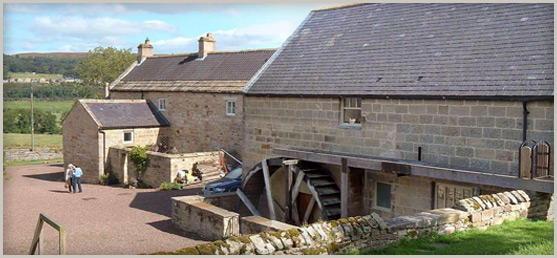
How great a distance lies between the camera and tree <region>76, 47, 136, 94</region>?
50812mm

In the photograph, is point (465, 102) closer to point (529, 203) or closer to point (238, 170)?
point (529, 203)

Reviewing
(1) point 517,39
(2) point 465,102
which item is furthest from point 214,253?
(1) point 517,39

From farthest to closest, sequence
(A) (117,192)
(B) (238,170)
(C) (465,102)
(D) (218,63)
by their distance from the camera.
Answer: (D) (218,63)
(A) (117,192)
(B) (238,170)
(C) (465,102)

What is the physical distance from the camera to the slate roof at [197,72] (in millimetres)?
28984

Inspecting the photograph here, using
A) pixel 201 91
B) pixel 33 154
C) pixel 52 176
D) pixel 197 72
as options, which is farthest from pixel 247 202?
pixel 33 154

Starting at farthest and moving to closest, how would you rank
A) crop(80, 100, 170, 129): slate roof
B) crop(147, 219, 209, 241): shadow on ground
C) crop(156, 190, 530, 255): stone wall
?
crop(80, 100, 170, 129): slate roof → crop(147, 219, 209, 241): shadow on ground → crop(156, 190, 530, 255): stone wall

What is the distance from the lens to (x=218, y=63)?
3156 centimetres

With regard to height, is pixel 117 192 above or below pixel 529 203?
below

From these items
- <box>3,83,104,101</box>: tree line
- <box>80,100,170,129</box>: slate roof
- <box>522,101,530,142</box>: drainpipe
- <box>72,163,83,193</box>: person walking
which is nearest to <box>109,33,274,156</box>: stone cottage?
<box>80,100,170,129</box>: slate roof

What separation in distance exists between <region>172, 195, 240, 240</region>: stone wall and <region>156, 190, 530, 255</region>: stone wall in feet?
21.7

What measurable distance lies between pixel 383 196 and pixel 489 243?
6.13 metres

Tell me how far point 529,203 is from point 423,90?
3.78 metres

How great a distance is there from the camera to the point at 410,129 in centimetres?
1411

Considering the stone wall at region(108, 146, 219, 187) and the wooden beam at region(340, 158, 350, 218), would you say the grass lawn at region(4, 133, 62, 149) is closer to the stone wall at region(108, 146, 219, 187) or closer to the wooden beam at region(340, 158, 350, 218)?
the stone wall at region(108, 146, 219, 187)
